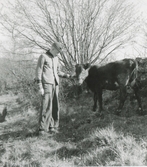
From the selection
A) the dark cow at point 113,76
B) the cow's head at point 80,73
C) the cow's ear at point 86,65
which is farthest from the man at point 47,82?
the cow's ear at point 86,65

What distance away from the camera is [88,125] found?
5945 millimetres

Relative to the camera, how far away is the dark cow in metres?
6.55

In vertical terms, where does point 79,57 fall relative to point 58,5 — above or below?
below

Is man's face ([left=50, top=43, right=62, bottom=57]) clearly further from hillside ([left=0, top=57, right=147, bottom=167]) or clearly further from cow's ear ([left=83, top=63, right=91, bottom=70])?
hillside ([left=0, top=57, right=147, bottom=167])

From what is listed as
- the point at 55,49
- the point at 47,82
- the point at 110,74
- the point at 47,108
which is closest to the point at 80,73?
the point at 110,74

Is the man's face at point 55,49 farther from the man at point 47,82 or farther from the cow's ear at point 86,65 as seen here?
the cow's ear at point 86,65

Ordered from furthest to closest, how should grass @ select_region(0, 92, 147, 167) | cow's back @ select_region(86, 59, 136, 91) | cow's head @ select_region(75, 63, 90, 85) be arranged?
1. cow's head @ select_region(75, 63, 90, 85)
2. cow's back @ select_region(86, 59, 136, 91)
3. grass @ select_region(0, 92, 147, 167)

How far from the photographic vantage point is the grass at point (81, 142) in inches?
156

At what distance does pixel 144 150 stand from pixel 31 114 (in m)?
5.08

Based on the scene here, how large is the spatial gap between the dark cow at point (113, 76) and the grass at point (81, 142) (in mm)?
686

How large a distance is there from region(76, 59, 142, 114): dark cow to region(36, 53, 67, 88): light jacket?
162 centimetres

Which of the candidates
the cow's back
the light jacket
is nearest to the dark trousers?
the light jacket

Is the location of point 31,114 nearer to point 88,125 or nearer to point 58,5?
point 88,125

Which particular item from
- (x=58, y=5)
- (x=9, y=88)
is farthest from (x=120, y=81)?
(x=9, y=88)
